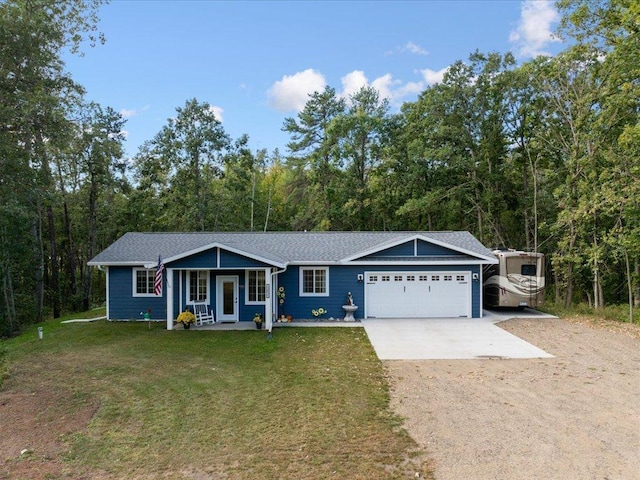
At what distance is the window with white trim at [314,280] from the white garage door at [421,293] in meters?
1.54

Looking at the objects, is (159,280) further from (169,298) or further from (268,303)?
(268,303)

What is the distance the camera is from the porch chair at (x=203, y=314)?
15102mm

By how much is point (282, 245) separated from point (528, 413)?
1212cm

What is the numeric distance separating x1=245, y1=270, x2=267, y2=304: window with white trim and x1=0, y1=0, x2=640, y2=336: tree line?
277 inches

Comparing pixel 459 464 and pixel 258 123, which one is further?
pixel 258 123

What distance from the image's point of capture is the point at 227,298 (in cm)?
1562

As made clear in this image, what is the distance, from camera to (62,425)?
6383mm

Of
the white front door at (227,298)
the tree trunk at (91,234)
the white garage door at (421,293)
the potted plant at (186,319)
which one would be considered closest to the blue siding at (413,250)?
the white garage door at (421,293)

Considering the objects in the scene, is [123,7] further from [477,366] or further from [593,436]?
[593,436]

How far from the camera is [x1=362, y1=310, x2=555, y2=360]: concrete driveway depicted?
10602 millimetres

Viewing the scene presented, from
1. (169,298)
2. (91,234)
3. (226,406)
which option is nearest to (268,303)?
(169,298)

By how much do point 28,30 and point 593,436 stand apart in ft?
54.8

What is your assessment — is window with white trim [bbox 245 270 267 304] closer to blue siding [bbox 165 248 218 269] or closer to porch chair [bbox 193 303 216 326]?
porch chair [bbox 193 303 216 326]

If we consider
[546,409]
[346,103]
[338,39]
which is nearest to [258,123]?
[346,103]
